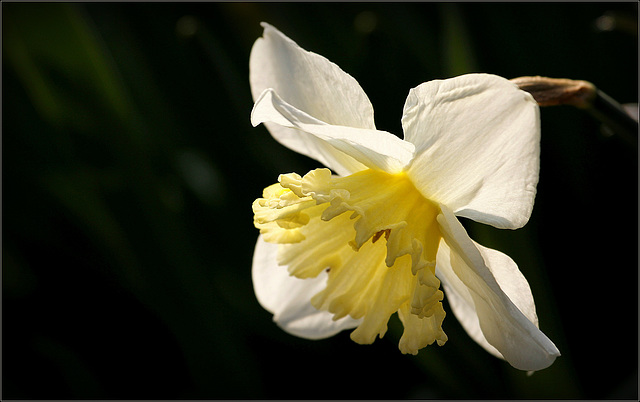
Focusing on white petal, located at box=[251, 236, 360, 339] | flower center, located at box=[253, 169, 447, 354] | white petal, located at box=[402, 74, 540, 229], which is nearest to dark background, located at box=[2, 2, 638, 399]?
white petal, located at box=[251, 236, 360, 339]

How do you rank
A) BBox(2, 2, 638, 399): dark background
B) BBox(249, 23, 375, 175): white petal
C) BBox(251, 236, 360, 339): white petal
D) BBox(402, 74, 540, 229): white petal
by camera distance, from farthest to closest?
BBox(2, 2, 638, 399): dark background, BBox(251, 236, 360, 339): white petal, BBox(249, 23, 375, 175): white petal, BBox(402, 74, 540, 229): white petal

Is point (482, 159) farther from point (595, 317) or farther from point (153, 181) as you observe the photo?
point (153, 181)

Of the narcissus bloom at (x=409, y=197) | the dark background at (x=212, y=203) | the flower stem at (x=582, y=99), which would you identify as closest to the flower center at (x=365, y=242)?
the narcissus bloom at (x=409, y=197)

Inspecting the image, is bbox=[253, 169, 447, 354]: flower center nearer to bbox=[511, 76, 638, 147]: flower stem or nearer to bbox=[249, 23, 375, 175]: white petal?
bbox=[249, 23, 375, 175]: white petal

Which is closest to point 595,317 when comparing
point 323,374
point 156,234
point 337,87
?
point 323,374

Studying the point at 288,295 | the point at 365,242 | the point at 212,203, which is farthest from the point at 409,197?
the point at 212,203

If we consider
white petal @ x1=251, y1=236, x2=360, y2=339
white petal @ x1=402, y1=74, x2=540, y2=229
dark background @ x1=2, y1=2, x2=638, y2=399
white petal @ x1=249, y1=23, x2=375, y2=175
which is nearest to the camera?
white petal @ x1=402, y1=74, x2=540, y2=229
